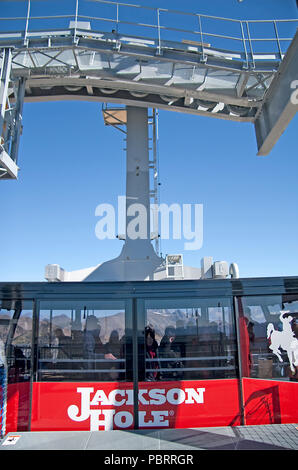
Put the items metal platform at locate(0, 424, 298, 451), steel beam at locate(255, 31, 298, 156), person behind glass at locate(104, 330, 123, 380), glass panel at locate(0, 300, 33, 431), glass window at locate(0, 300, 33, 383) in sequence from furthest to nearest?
steel beam at locate(255, 31, 298, 156), person behind glass at locate(104, 330, 123, 380), glass window at locate(0, 300, 33, 383), glass panel at locate(0, 300, 33, 431), metal platform at locate(0, 424, 298, 451)

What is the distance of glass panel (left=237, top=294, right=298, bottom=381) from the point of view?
563 centimetres

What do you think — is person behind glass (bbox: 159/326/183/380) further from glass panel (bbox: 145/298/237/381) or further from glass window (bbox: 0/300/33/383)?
glass window (bbox: 0/300/33/383)

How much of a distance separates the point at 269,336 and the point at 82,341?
3.12 metres

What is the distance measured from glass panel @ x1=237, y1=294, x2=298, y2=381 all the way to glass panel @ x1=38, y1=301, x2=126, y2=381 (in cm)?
207

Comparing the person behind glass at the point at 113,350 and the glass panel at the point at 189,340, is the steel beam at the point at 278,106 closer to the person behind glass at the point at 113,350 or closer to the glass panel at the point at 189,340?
the glass panel at the point at 189,340

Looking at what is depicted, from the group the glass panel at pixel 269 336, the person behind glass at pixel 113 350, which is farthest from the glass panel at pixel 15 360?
the glass panel at pixel 269 336

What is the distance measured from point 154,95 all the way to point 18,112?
409 cm

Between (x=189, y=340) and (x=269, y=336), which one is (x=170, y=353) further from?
(x=269, y=336)

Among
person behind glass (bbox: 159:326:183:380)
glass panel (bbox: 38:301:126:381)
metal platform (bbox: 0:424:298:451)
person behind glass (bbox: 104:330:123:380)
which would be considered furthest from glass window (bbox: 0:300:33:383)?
person behind glass (bbox: 159:326:183:380)

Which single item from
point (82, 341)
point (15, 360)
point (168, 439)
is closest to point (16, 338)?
point (15, 360)

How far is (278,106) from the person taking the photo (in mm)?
7344

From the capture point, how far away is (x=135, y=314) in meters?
5.75

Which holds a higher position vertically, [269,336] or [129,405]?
[269,336]

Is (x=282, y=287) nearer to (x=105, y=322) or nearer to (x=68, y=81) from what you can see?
(x=105, y=322)
